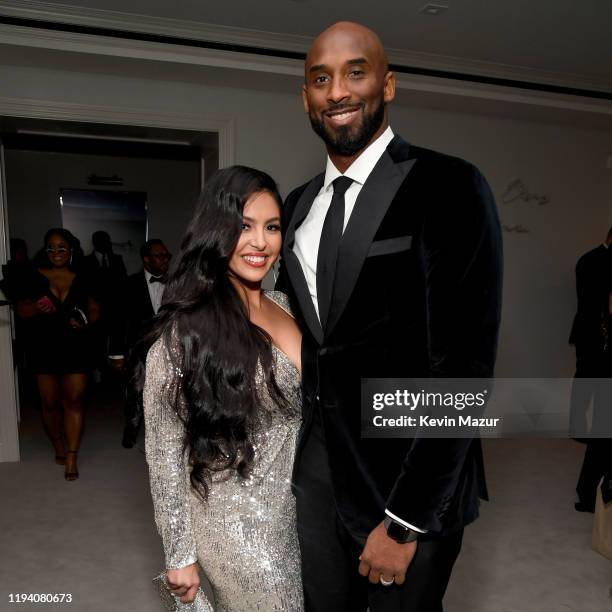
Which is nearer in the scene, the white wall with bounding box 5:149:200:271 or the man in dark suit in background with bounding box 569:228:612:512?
the man in dark suit in background with bounding box 569:228:612:512

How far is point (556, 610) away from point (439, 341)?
181 centimetres

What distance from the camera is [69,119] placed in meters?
3.58

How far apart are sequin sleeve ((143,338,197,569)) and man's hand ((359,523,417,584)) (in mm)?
396

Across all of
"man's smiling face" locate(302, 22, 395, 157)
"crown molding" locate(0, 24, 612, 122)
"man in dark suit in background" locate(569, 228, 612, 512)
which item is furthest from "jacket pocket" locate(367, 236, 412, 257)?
"crown molding" locate(0, 24, 612, 122)

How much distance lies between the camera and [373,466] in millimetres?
1210

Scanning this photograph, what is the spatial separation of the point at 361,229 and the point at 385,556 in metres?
0.67

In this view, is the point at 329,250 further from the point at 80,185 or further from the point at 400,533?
the point at 80,185

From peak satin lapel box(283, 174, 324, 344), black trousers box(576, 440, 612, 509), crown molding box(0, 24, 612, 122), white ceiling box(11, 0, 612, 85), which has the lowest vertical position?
black trousers box(576, 440, 612, 509)

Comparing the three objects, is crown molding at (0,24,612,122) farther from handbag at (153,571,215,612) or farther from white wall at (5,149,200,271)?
white wall at (5,149,200,271)

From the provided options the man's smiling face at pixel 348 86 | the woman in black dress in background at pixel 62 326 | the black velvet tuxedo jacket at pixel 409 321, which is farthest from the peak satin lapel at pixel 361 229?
the woman in black dress in background at pixel 62 326

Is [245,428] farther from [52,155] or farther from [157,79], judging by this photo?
[52,155]

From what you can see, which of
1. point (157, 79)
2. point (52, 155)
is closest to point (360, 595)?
point (157, 79)

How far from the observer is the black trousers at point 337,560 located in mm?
1215

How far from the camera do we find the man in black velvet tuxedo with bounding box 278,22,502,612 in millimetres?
1116
